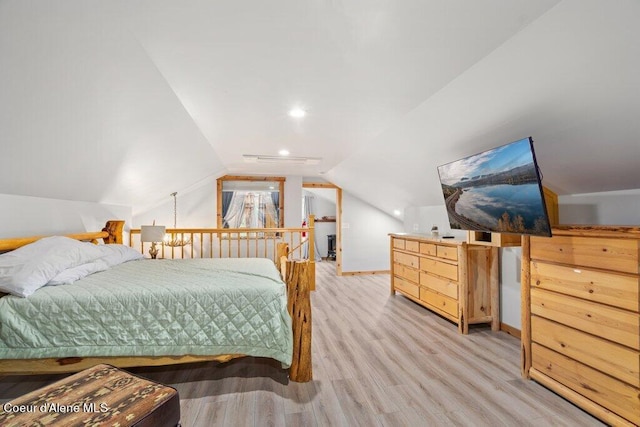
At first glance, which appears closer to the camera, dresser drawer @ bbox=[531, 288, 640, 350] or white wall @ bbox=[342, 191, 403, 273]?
dresser drawer @ bbox=[531, 288, 640, 350]

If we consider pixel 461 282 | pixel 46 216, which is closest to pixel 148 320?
pixel 46 216

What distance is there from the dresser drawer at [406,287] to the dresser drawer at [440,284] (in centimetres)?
17

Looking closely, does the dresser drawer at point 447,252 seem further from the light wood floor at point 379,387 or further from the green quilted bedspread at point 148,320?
the green quilted bedspread at point 148,320

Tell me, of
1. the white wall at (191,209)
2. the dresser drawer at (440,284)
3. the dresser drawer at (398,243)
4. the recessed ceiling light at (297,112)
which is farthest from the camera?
the white wall at (191,209)

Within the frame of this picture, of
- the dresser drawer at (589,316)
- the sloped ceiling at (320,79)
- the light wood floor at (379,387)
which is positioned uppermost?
the sloped ceiling at (320,79)

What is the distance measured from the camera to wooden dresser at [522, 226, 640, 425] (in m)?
1.52

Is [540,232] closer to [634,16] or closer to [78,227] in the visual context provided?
[634,16]

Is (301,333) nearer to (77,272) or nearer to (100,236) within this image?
(77,272)

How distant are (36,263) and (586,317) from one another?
3.63 m

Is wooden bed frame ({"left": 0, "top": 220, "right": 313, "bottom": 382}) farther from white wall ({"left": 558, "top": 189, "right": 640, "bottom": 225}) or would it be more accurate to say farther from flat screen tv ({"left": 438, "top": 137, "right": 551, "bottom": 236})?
white wall ({"left": 558, "top": 189, "right": 640, "bottom": 225})

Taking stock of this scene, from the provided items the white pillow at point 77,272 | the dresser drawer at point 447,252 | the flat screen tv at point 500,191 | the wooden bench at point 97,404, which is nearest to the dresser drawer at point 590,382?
the flat screen tv at point 500,191

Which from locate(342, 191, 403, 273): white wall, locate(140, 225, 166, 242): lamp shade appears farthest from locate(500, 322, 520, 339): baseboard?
locate(140, 225, 166, 242): lamp shade

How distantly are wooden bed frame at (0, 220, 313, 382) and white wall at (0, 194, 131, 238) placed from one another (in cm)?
17

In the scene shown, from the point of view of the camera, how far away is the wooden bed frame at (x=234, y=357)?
178cm
